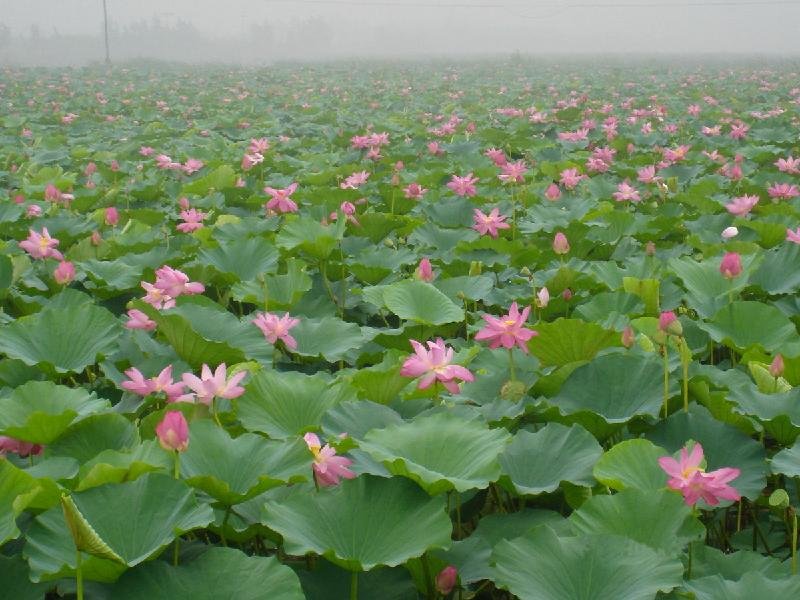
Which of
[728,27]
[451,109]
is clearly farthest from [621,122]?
[728,27]

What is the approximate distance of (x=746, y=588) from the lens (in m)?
1.05

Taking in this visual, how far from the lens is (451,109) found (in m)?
9.14

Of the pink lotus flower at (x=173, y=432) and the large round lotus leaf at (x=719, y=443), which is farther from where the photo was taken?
the large round lotus leaf at (x=719, y=443)

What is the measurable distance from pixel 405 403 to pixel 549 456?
320 mm

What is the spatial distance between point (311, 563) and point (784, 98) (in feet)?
34.5

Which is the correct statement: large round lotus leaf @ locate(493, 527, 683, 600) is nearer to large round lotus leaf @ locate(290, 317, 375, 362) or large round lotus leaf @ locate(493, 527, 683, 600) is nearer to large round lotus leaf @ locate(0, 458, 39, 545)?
large round lotus leaf @ locate(0, 458, 39, 545)

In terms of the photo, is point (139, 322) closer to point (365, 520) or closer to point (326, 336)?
point (326, 336)

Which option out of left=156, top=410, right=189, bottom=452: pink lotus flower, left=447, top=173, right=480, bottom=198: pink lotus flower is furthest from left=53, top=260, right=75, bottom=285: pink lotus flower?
left=447, top=173, right=480, bottom=198: pink lotus flower

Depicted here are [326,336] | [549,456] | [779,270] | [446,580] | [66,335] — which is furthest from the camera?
[779,270]

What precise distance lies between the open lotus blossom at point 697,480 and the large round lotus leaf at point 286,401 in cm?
56

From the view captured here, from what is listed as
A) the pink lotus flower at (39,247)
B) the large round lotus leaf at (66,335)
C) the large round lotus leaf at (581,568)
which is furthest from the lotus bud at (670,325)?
the pink lotus flower at (39,247)

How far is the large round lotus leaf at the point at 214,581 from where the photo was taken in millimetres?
1010

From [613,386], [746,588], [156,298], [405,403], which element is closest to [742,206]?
[613,386]

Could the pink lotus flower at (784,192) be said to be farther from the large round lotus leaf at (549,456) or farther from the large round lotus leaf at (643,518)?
the large round lotus leaf at (643,518)
